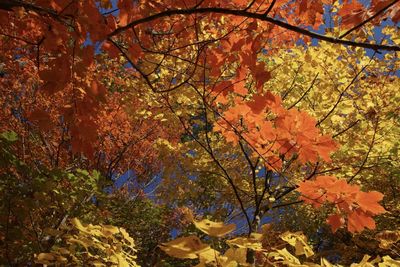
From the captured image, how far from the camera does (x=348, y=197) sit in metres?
2.26

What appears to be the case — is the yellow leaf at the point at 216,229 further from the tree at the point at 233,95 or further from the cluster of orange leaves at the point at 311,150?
the cluster of orange leaves at the point at 311,150

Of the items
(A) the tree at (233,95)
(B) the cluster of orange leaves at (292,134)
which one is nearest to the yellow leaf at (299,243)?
(A) the tree at (233,95)

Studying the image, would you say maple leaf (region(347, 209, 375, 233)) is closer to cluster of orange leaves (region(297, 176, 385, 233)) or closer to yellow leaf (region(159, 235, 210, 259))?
cluster of orange leaves (region(297, 176, 385, 233))

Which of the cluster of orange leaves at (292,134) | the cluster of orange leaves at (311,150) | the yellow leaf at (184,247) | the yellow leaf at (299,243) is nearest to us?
the yellow leaf at (184,247)

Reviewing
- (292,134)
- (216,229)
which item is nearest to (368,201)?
(292,134)

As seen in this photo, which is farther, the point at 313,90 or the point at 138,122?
the point at 138,122

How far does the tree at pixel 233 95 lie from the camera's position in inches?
91.7

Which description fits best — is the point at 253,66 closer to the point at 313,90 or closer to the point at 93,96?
the point at 93,96

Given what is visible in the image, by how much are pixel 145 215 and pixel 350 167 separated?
7.69 metres

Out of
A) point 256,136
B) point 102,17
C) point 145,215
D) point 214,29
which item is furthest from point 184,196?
point 102,17

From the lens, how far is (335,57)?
5223 mm

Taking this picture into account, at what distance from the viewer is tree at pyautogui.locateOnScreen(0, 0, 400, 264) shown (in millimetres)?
2328

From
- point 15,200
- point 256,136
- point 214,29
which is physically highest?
point 214,29

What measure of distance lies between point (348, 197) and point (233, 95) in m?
4.61
